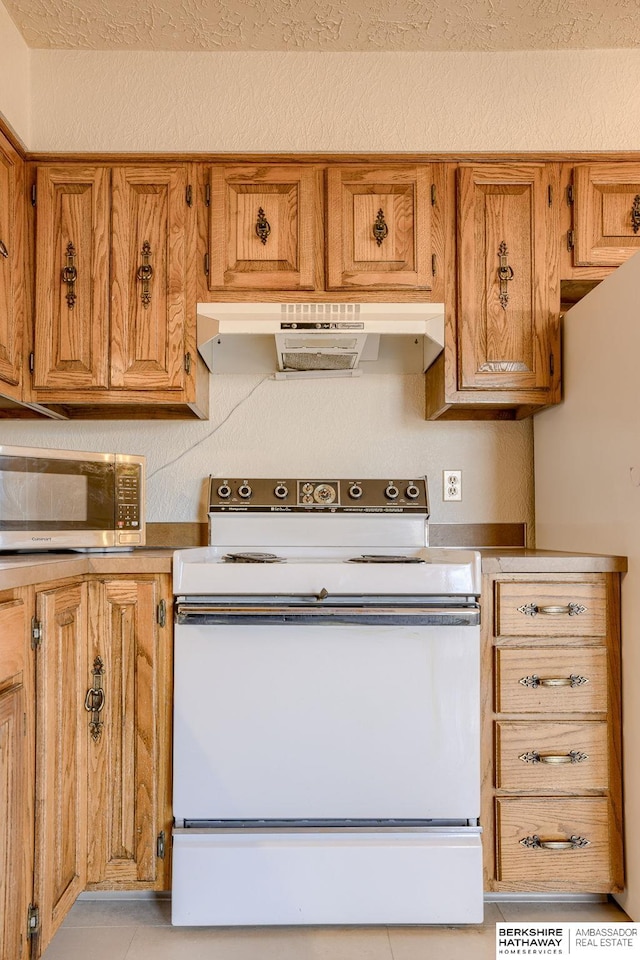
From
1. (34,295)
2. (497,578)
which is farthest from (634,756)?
(34,295)

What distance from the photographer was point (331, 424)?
2297mm

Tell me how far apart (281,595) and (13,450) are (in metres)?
0.77

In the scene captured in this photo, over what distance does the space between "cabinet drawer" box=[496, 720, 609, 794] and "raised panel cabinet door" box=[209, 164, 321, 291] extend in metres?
1.40

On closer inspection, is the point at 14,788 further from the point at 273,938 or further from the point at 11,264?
the point at 11,264

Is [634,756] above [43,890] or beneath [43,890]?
above

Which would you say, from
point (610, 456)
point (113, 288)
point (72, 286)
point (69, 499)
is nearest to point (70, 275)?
point (72, 286)

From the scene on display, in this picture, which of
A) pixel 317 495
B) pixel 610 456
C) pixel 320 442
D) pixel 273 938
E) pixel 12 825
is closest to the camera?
pixel 12 825

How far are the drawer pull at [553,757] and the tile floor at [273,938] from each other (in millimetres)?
382

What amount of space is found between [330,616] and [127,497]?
→ 2.36 feet

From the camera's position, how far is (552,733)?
66.5 inches

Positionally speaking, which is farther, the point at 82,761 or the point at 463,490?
the point at 463,490

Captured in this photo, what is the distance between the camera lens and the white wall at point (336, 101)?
2092 millimetres

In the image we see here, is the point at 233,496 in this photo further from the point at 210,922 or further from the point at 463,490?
the point at 210,922

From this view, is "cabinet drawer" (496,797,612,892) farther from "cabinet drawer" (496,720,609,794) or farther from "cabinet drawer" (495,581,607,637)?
"cabinet drawer" (495,581,607,637)
